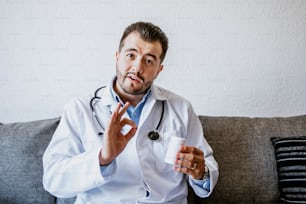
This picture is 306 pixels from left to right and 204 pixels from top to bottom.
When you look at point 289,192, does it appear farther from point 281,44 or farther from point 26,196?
point 26,196

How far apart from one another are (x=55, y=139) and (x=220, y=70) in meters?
1.01

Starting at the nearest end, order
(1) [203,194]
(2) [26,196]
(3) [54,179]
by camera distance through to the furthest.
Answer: (3) [54,179] < (1) [203,194] < (2) [26,196]

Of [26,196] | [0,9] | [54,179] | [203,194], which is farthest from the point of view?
[0,9]

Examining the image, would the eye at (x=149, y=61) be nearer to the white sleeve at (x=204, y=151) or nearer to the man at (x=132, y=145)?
the man at (x=132, y=145)

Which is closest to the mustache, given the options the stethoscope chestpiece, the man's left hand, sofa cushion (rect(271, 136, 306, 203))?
the stethoscope chestpiece

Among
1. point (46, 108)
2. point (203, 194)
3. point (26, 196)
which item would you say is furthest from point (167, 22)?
point (26, 196)

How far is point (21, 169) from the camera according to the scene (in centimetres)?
161

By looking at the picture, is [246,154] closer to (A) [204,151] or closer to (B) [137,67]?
(A) [204,151]

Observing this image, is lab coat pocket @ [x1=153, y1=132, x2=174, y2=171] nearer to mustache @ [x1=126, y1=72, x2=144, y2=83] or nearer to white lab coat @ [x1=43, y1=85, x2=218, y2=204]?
white lab coat @ [x1=43, y1=85, x2=218, y2=204]

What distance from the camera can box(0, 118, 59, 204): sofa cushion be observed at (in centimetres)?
160

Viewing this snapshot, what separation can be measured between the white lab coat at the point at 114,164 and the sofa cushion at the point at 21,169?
0.22 m

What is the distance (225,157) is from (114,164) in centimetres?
61

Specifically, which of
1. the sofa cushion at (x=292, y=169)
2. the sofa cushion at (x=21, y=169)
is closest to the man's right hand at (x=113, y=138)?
the sofa cushion at (x=21, y=169)

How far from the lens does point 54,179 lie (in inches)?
54.3
